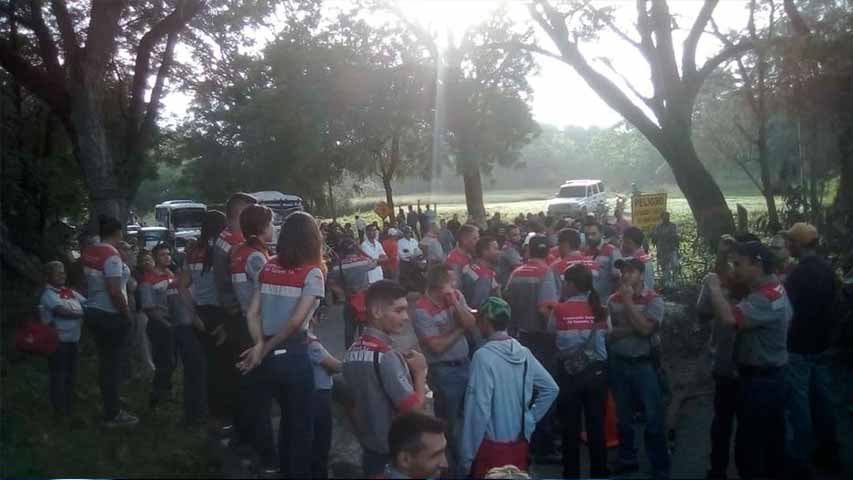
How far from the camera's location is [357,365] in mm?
4473

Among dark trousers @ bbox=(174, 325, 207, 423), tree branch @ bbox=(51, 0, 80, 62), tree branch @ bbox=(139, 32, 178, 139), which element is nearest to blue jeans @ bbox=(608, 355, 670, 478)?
dark trousers @ bbox=(174, 325, 207, 423)

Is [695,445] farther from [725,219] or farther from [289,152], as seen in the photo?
[289,152]

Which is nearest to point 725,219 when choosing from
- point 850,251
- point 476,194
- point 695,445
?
point 850,251

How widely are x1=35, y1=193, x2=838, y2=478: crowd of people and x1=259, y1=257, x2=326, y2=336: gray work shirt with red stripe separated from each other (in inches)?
0.5

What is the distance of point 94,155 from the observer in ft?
39.0

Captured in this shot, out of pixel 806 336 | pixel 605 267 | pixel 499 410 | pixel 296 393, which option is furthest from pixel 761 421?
pixel 605 267

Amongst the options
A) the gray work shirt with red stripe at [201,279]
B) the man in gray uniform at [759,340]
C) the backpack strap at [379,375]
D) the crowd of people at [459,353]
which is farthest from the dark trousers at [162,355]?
the man in gray uniform at [759,340]

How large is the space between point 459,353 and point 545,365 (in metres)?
1.59

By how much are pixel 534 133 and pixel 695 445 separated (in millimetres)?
27497

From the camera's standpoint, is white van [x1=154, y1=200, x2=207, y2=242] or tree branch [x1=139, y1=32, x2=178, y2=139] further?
white van [x1=154, y1=200, x2=207, y2=242]

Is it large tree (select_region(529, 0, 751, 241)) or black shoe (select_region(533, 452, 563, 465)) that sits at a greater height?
large tree (select_region(529, 0, 751, 241))

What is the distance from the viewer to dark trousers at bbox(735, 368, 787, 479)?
5.63 m

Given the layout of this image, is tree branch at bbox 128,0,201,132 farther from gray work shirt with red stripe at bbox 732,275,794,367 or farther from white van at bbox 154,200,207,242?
white van at bbox 154,200,207,242

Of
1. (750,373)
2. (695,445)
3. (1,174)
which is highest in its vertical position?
(1,174)
